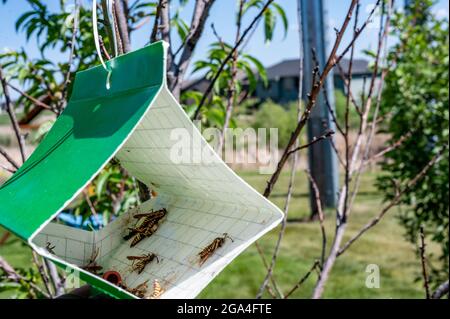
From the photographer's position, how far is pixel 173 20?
1595 mm

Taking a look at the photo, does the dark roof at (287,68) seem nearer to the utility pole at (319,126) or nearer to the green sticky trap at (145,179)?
the utility pole at (319,126)

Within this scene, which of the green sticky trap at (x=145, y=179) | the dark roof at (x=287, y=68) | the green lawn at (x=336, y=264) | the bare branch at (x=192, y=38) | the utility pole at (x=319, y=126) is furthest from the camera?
the dark roof at (x=287, y=68)

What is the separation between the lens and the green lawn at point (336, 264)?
406 centimetres

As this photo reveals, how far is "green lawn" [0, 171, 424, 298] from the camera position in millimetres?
4062

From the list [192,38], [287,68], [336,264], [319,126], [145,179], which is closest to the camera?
[145,179]

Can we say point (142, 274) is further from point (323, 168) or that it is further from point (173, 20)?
point (323, 168)

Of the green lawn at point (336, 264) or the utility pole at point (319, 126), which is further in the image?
the utility pole at point (319, 126)

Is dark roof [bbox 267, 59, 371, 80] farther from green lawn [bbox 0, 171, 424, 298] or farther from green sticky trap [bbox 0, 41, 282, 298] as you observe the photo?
green sticky trap [bbox 0, 41, 282, 298]

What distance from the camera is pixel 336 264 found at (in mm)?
4863

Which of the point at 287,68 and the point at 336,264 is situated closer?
the point at 336,264

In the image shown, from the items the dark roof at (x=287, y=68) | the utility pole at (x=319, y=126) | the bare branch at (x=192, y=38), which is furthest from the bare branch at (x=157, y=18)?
the dark roof at (x=287, y=68)

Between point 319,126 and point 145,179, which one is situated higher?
point 145,179

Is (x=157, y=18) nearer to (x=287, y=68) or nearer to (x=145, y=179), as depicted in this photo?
(x=145, y=179)

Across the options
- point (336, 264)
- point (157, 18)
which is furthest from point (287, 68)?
point (157, 18)
